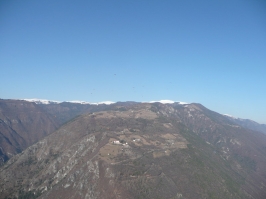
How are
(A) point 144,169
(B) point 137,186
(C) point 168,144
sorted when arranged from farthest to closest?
(C) point 168,144, (A) point 144,169, (B) point 137,186

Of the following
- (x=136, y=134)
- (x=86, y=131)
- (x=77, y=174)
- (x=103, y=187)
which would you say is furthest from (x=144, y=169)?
(x=86, y=131)

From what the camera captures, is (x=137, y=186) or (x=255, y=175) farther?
(x=255, y=175)

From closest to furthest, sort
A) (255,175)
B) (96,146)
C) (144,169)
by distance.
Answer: (144,169) → (96,146) → (255,175)

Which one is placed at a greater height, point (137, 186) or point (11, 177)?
point (137, 186)

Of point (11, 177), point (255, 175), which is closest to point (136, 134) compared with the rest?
point (11, 177)

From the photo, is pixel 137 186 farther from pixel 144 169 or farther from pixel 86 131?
pixel 86 131

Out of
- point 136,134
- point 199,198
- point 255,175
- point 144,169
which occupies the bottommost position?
point 255,175

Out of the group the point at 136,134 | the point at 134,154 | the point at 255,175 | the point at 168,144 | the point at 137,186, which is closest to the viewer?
the point at 137,186

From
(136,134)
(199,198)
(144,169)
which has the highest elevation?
(136,134)

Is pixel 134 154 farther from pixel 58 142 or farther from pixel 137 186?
pixel 58 142
